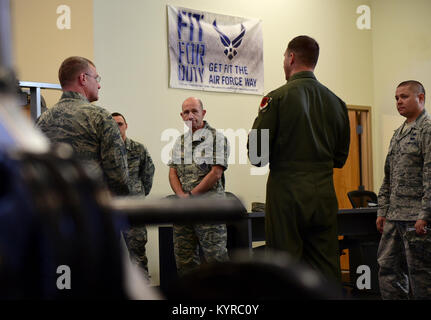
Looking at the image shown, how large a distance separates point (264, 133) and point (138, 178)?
209cm

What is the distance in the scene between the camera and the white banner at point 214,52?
551cm

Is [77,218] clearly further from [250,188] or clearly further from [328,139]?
[250,188]

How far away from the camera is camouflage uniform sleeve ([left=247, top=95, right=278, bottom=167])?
2543mm

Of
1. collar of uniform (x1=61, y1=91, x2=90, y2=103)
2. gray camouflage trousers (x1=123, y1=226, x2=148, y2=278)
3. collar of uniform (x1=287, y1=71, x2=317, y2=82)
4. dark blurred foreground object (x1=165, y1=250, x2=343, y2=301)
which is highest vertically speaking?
collar of uniform (x1=287, y1=71, x2=317, y2=82)

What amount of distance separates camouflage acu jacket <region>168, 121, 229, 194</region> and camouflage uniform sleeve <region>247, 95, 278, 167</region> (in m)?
1.17

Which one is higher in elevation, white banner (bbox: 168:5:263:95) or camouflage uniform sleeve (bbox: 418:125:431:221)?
white banner (bbox: 168:5:263:95)

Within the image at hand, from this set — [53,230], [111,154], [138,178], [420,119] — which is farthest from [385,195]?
[53,230]

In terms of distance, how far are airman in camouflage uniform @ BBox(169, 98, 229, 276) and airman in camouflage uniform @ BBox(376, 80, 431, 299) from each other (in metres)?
1.11

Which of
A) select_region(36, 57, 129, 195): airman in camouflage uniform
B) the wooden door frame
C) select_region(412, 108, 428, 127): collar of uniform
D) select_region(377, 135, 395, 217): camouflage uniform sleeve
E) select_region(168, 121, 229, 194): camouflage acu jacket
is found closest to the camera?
select_region(36, 57, 129, 195): airman in camouflage uniform

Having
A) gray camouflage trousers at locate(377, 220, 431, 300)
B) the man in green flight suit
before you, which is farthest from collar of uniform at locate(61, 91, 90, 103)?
gray camouflage trousers at locate(377, 220, 431, 300)

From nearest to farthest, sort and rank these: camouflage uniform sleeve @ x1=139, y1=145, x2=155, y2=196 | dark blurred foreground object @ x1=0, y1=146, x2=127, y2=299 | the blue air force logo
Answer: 1. dark blurred foreground object @ x1=0, y1=146, x2=127, y2=299
2. camouflage uniform sleeve @ x1=139, y1=145, x2=155, y2=196
3. the blue air force logo

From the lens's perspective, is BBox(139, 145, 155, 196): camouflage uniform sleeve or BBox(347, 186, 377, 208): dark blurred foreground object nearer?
BBox(139, 145, 155, 196): camouflage uniform sleeve

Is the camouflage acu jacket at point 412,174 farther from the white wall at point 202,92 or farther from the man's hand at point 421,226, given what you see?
the white wall at point 202,92

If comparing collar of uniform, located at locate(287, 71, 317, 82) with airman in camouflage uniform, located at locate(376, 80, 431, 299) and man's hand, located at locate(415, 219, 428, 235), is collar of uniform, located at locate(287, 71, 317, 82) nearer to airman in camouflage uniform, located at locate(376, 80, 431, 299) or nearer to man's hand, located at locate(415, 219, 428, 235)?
airman in camouflage uniform, located at locate(376, 80, 431, 299)
